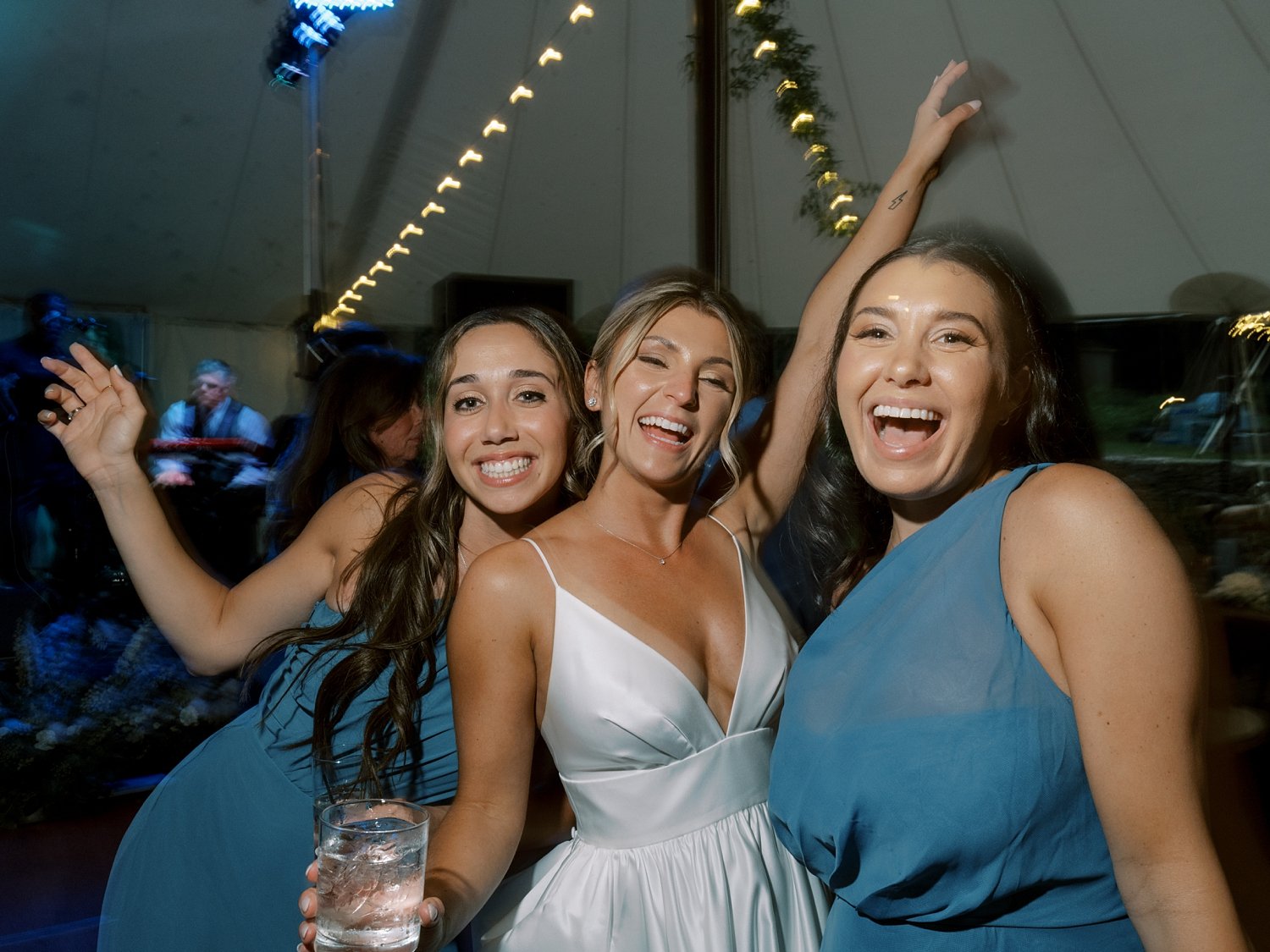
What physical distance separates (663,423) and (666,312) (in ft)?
0.59

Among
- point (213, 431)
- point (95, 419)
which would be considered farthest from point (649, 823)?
point (213, 431)

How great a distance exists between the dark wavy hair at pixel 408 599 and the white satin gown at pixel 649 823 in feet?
0.87

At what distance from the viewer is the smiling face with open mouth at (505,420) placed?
60.6 inches

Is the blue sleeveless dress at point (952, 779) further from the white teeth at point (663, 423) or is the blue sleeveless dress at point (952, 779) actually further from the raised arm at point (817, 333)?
the raised arm at point (817, 333)

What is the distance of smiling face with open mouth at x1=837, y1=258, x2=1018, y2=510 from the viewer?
1.21m

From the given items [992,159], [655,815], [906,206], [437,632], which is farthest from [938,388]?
[992,159]

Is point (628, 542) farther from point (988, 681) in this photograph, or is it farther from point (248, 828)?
point (248, 828)

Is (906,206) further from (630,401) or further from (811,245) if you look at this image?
(811,245)

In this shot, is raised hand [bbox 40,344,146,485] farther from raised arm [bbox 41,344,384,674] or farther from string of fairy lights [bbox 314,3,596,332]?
string of fairy lights [bbox 314,3,596,332]

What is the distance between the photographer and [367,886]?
3.11 feet

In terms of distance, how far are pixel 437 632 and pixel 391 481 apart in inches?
13.2

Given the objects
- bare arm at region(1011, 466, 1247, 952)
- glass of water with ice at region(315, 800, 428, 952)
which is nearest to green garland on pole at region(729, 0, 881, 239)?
bare arm at region(1011, 466, 1247, 952)

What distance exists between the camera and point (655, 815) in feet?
4.69

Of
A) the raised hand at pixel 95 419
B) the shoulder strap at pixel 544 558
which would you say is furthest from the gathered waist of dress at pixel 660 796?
the raised hand at pixel 95 419
